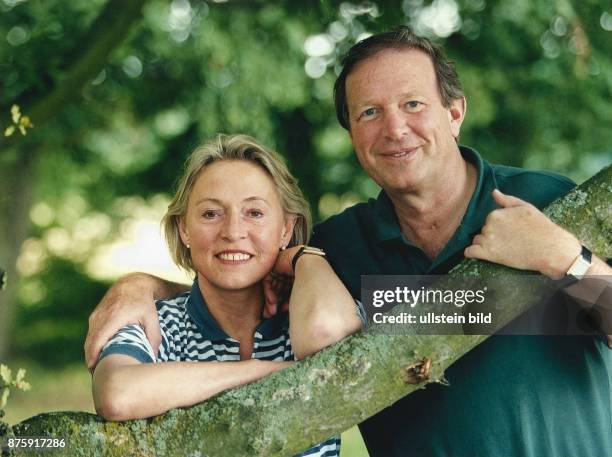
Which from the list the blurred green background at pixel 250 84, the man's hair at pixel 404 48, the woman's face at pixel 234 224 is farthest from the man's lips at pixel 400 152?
the blurred green background at pixel 250 84

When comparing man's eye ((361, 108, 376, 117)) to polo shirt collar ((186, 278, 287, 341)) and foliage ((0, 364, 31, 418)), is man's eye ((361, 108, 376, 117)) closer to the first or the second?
polo shirt collar ((186, 278, 287, 341))

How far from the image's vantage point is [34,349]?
30.9 feet

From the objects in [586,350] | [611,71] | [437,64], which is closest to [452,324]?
[586,350]

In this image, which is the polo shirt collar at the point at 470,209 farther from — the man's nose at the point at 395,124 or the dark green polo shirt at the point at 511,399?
the man's nose at the point at 395,124

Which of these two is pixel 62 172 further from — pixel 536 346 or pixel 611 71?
pixel 536 346

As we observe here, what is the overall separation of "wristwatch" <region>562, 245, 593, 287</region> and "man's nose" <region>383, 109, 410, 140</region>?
24.6 inches

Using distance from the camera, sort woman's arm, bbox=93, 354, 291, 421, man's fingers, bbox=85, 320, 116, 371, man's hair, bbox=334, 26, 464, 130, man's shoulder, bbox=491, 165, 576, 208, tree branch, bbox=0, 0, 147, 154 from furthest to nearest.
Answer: tree branch, bbox=0, 0, 147, 154 → man's hair, bbox=334, 26, 464, 130 → man's shoulder, bbox=491, 165, 576, 208 → man's fingers, bbox=85, 320, 116, 371 → woman's arm, bbox=93, 354, 291, 421

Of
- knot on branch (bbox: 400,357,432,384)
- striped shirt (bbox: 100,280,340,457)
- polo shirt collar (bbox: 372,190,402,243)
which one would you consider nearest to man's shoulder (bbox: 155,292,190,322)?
striped shirt (bbox: 100,280,340,457)

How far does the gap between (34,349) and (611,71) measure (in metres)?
7.30

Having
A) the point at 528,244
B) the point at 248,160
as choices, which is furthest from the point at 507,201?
the point at 248,160

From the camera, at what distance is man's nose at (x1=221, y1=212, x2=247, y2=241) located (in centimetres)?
196

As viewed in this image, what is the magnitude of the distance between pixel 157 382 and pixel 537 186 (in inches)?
42.9

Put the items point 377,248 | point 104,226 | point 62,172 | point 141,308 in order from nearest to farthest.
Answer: point 141,308
point 377,248
point 62,172
point 104,226

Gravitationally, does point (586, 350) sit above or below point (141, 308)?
below
